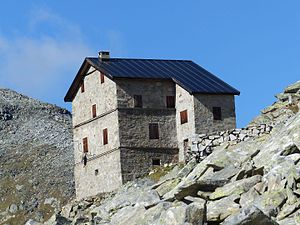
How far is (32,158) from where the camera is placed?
128 m

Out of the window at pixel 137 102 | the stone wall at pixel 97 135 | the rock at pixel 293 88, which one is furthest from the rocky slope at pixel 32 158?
the rock at pixel 293 88

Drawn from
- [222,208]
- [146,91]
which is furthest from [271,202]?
[146,91]

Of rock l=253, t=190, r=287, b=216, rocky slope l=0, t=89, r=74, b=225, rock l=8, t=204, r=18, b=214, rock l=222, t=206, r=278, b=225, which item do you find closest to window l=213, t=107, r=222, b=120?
rocky slope l=0, t=89, r=74, b=225

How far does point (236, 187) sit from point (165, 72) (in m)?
34.8

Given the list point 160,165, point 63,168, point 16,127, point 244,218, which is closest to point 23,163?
point 63,168

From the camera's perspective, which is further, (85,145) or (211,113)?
(85,145)

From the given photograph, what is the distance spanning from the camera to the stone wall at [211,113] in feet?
223

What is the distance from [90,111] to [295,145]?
1354 inches

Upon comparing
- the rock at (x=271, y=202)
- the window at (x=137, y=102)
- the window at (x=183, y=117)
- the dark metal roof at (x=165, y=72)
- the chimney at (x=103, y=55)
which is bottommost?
the rock at (x=271, y=202)

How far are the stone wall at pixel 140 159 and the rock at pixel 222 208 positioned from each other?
30.4m

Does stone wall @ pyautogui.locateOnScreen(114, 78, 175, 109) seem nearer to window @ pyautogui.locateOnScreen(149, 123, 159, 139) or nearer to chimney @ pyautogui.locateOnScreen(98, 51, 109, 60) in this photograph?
window @ pyautogui.locateOnScreen(149, 123, 159, 139)

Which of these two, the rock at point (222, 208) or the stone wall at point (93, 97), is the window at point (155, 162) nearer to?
the stone wall at point (93, 97)

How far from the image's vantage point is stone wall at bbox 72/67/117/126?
229 feet

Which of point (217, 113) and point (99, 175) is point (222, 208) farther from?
point (99, 175)
